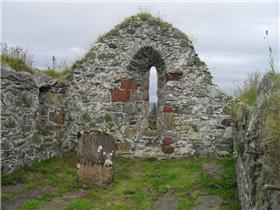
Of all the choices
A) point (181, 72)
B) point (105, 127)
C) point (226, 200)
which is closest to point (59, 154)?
point (105, 127)

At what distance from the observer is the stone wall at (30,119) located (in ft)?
27.6

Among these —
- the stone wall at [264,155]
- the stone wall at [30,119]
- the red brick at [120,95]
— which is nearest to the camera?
the stone wall at [264,155]

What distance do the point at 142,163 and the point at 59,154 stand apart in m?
2.11

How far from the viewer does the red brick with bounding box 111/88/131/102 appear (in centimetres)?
1109

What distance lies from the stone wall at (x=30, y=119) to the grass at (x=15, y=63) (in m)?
0.28

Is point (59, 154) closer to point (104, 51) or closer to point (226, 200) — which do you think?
point (104, 51)

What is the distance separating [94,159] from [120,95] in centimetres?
322

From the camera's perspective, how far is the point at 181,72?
1091 centimetres

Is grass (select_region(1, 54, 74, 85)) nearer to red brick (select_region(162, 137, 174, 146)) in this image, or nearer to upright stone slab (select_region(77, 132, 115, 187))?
upright stone slab (select_region(77, 132, 115, 187))

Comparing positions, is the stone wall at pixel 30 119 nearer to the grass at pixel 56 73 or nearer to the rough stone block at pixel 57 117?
the rough stone block at pixel 57 117

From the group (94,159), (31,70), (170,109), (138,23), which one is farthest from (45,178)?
(138,23)

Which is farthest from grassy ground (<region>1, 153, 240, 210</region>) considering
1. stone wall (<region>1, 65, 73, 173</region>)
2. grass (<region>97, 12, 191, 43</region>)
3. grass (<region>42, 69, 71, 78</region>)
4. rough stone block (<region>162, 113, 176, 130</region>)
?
grass (<region>97, 12, 191, 43</region>)

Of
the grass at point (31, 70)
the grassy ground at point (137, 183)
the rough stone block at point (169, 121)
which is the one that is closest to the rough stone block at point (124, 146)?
the grassy ground at point (137, 183)

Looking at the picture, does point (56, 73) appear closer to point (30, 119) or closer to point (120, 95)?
point (120, 95)
